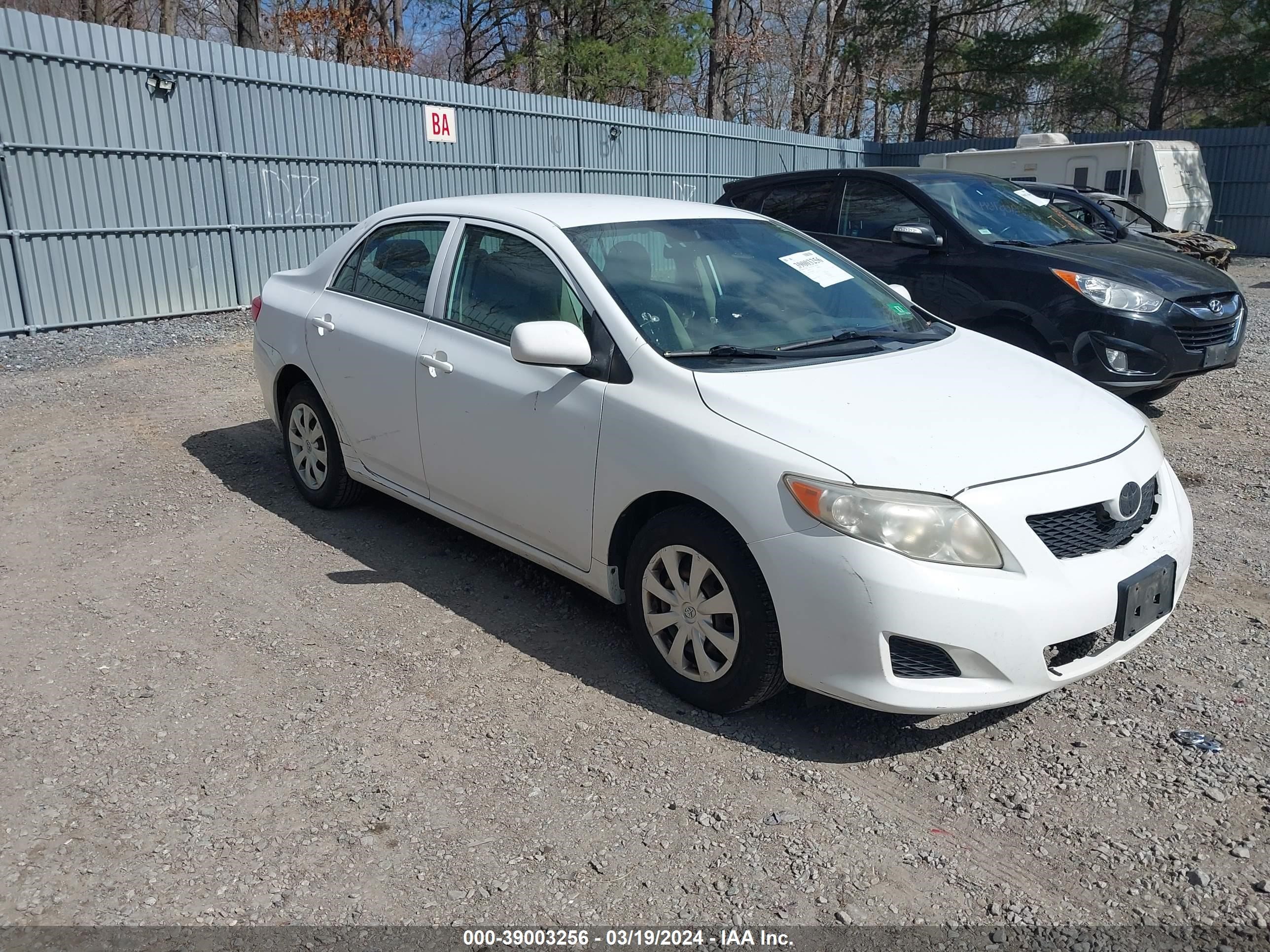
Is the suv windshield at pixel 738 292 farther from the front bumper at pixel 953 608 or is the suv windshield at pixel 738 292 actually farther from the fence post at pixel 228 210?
the fence post at pixel 228 210

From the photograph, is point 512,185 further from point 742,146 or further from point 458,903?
point 458,903

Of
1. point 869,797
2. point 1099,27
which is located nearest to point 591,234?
point 869,797

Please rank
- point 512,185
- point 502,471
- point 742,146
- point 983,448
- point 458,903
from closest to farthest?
point 458,903
point 983,448
point 502,471
point 512,185
point 742,146

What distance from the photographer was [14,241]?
10.1 m

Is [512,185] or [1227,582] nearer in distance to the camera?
[1227,582]

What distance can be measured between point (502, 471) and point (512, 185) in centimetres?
1272

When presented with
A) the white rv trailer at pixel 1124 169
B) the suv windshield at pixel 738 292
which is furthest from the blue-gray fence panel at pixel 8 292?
the white rv trailer at pixel 1124 169

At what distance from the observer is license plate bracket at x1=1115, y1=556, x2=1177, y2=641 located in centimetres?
317

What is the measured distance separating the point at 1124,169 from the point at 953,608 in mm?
17892

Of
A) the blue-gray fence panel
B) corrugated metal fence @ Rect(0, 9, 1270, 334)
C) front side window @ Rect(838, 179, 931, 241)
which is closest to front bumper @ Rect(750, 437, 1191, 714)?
front side window @ Rect(838, 179, 931, 241)

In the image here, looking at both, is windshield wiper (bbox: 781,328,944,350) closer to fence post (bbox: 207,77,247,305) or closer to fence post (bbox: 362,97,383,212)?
fence post (bbox: 207,77,247,305)

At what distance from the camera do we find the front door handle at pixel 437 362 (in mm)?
4309

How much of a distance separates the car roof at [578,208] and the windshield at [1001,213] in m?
3.04

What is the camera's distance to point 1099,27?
27078 mm
